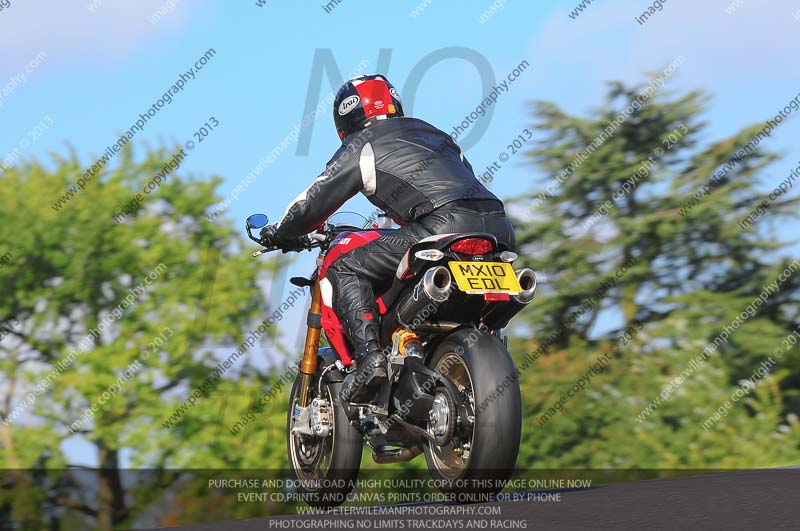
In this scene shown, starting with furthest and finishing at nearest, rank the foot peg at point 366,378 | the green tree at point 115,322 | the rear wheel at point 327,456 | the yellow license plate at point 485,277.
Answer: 1. the green tree at point 115,322
2. the rear wheel at point 327,456
3. the foot peg at point 366,378
4. the yellow license plate at point 485,277

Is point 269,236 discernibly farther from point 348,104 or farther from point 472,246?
point 472,246

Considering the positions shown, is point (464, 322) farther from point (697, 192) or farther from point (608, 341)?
point (697, 192)

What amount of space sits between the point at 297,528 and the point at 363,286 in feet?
4.80

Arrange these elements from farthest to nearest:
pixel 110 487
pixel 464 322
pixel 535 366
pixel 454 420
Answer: pixel 535 366
pixel 110 487
pixel 464 322
pixel 454 420

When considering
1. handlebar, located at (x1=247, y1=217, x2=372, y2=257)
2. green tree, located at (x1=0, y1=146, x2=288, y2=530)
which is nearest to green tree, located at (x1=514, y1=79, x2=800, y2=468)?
green tree, located at (x1=0, y1=146, x2=288, y2=530)

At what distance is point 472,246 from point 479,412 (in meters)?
0.92

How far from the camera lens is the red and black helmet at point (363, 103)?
6297mm

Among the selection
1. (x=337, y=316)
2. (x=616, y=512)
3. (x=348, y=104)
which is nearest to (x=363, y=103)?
(x=348, y=104)

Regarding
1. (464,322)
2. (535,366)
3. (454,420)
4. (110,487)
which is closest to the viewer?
(454,420)

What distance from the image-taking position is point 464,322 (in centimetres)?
570

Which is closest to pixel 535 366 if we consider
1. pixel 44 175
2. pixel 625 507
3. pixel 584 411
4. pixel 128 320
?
pixel 584 411

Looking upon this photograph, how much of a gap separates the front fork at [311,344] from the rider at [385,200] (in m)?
0.44

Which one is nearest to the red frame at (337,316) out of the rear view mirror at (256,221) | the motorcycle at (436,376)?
the motorcycle at (436,376)

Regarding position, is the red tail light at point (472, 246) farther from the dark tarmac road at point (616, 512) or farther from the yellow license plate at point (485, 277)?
the dark tarmac road at point (616, 512)
